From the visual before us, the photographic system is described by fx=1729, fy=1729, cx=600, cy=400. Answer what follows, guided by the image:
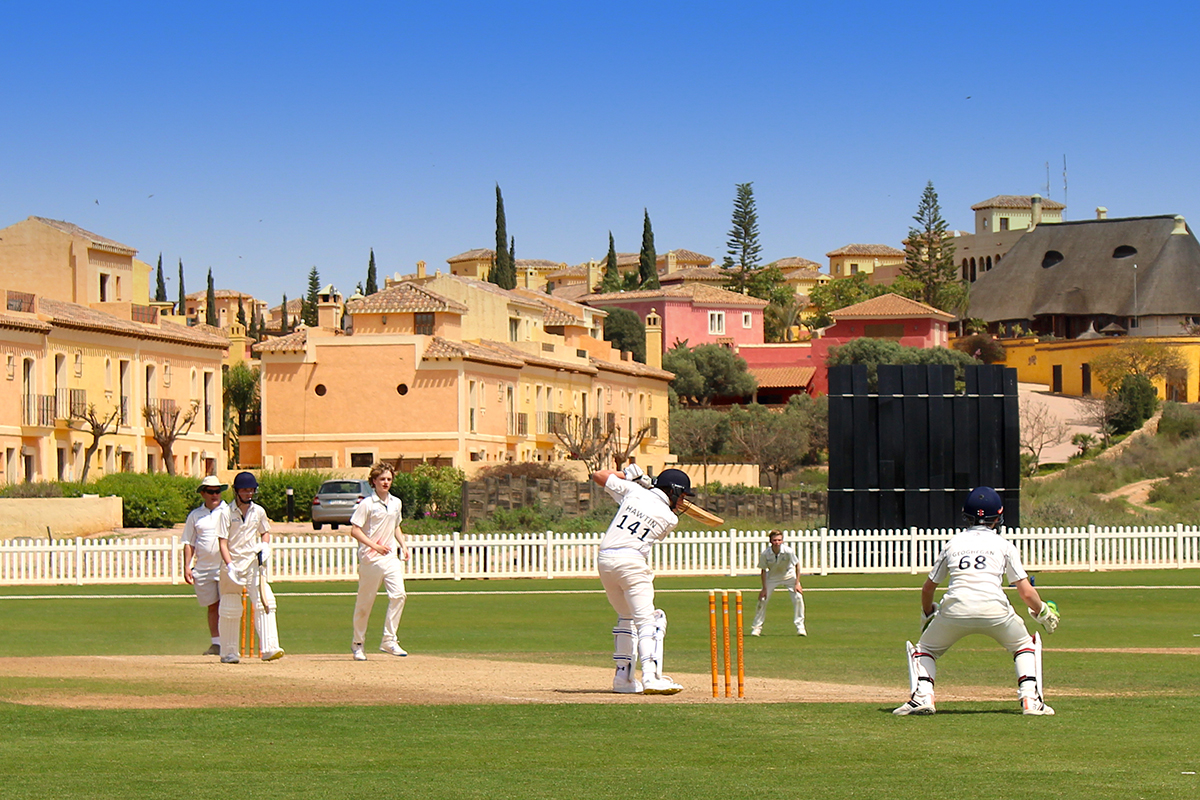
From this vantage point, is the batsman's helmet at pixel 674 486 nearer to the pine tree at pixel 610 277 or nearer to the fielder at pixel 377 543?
the fielder at pixel 377 543

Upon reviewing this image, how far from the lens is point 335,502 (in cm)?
4616

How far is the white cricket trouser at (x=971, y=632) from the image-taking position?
10711 millimetres

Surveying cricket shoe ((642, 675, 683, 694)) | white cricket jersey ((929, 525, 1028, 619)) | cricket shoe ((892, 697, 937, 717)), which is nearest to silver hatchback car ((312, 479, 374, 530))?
cricket shoe ((642, 675, 683, 694))

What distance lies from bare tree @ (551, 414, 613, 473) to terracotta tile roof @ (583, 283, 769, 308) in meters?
40.8

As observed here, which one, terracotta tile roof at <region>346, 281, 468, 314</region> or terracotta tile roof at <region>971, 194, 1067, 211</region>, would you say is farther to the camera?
terracotta tile roof at <region>971, 194, 1067, 211</region>

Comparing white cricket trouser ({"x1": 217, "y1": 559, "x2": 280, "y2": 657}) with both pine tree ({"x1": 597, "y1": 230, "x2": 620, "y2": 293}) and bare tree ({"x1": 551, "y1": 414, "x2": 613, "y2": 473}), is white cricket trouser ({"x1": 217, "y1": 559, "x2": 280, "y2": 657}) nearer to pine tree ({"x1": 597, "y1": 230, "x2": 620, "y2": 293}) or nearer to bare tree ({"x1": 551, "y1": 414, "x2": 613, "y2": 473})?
bare tree ({"x1": 551, "y1": 414, "x2": 613, "y2": 473})

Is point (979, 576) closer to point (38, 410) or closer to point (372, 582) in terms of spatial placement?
point (372, 582)

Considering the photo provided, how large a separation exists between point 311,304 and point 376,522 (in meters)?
106

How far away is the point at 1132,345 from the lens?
96625 mm

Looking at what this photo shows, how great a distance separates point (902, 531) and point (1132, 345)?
68.4 meters

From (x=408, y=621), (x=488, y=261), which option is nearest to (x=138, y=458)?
(x=408, y=621)

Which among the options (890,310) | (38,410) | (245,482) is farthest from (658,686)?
(890,310)

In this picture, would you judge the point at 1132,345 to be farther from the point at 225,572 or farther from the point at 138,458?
the point at 225,572

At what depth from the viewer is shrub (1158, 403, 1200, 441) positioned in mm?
79875
